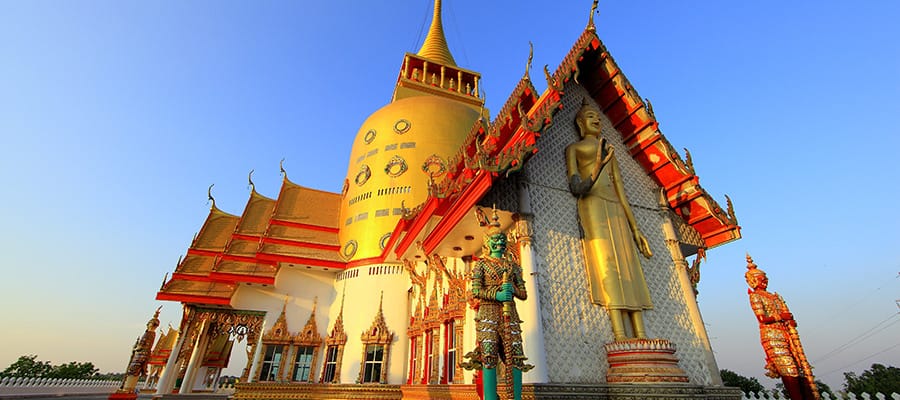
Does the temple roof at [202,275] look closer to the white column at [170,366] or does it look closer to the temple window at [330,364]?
the white column at [170,366]

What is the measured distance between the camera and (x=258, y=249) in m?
11.5

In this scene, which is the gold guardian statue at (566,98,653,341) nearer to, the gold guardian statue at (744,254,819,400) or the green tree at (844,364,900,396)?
the gold guardian statue at (744,254,819,400)

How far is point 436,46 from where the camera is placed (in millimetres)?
21391

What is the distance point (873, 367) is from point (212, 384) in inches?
1640

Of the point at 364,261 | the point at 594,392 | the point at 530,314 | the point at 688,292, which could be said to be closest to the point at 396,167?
the point at 364,261

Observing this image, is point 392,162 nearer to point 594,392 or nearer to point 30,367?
point 594,392

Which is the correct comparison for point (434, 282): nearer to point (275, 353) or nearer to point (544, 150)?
point (544, 150)

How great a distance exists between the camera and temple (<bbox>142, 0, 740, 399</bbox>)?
5344 millimetres

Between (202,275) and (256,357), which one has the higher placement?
(202,275)

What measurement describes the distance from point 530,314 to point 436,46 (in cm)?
1908

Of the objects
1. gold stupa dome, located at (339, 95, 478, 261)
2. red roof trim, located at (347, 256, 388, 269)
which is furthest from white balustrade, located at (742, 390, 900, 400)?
red roof trim, located at (347, 256, 388, 269)

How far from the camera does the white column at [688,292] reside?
603cm

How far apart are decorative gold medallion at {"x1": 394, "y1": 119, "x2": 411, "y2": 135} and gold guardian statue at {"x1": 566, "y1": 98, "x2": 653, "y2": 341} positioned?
7630 millimetres

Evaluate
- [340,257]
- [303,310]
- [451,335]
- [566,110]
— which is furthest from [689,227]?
[303,310]
